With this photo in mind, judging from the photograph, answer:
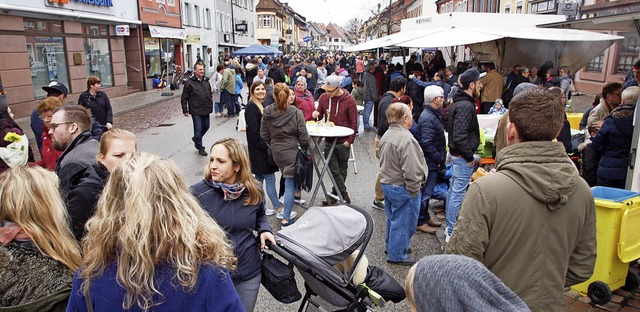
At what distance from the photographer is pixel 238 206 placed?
2703mm

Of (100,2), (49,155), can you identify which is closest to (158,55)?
(100,2)

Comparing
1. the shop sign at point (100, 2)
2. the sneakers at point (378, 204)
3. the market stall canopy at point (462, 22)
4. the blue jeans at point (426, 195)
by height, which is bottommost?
the sneakers at point (378, 204)

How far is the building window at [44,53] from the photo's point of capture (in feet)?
48.6

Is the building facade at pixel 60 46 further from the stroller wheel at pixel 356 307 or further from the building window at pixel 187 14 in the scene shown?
the stroller wheel at pixel 356 307

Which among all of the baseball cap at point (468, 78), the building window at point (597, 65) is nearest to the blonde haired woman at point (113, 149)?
the baseball cap at point (468, 78)

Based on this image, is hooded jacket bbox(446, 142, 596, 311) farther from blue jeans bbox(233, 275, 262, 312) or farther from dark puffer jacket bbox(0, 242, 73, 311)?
dark puffer jacket bbox(0, 242, 73, 311)

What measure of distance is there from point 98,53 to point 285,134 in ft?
56.7

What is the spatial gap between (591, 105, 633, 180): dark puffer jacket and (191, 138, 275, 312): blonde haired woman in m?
3.63

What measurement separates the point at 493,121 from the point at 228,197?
519 centimetres

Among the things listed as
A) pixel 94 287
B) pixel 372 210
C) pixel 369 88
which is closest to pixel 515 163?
pixel 94 287

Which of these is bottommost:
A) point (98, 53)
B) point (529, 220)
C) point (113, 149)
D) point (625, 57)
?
point (529, 220)

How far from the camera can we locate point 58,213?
1987 millimetres

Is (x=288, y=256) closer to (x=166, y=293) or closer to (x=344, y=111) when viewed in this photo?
(x=166, y=293)

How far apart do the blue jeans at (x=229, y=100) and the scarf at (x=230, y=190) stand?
11953mm
